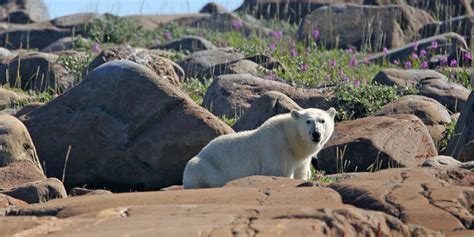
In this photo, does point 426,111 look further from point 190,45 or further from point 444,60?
point 190,45

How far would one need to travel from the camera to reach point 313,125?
11.2 metres

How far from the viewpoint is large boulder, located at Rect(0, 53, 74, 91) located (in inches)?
683

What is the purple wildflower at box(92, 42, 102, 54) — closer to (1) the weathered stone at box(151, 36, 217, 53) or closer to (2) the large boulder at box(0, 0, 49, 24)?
(1) the weathered stone at box(151, 36, 217, 53)

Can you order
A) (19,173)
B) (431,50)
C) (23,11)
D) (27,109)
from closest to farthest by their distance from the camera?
(19,173) < (27,109) < (431,50) < (23,11)

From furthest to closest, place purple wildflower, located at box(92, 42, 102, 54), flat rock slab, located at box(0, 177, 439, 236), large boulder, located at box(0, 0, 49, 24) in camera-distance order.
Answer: large boulder, located at box(0, 0, 49, 24)
purple wildflower, located at box(92, 42, 102, 54)
flat rock slab, located at box(0, 177, 439, 236)

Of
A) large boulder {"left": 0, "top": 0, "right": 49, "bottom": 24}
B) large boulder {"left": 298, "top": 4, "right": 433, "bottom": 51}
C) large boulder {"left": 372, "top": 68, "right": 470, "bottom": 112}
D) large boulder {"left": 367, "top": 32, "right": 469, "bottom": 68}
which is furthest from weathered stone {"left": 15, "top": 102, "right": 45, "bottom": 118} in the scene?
large boulder {"left": 0, "top": 0, "right": 49, "bottom": 24}

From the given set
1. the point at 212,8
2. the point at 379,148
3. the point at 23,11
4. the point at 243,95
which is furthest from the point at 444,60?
the point at 212,8

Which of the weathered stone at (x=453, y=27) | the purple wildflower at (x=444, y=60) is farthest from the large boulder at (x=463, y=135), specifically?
the weathered stone at (x=453, y=27)

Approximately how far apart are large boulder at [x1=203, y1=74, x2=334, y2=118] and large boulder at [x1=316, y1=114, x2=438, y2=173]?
2185mm

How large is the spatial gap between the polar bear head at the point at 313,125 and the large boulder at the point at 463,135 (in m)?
1.39

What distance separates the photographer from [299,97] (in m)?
14.7

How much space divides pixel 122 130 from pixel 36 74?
5160 millimetres

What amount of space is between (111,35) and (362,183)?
16.6m

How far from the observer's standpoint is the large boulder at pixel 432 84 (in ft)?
49.3
